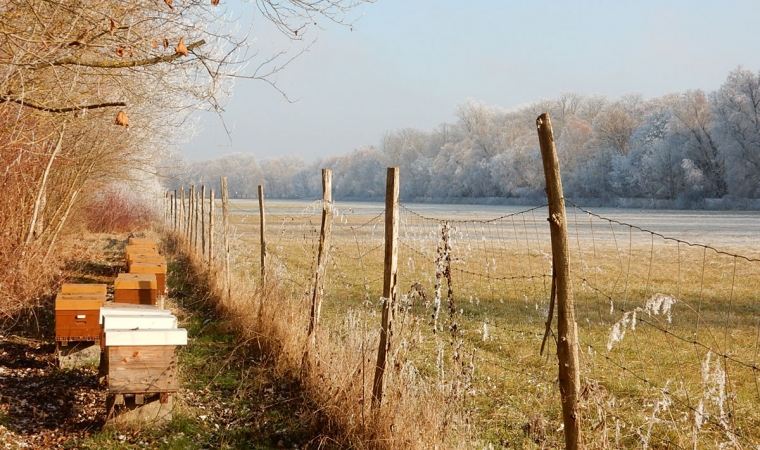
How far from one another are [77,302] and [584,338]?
257 inches

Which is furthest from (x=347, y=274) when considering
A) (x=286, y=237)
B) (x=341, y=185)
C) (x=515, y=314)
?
(x=341, y=185)

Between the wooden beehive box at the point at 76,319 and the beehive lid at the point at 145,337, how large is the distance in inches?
78.3

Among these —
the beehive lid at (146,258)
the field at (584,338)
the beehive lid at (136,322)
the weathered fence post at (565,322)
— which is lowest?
the field at (584,338)

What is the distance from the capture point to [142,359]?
234 inches

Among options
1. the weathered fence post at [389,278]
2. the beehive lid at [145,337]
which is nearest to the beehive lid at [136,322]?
the beehive lid at [145,337]

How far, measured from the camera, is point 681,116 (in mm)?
67688

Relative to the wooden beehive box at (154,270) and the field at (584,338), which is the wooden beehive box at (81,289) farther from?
the wooden beehive box at (154,270)

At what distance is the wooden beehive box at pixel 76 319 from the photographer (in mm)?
7590

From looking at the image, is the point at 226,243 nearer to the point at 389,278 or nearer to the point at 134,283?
the point at 134,283

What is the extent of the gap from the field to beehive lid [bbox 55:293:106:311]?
2283 mm

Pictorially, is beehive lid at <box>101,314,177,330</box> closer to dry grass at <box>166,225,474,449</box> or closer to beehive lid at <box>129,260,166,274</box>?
dry grass at <box>166,225,474,449</box>

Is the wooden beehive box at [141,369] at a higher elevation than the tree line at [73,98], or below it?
below

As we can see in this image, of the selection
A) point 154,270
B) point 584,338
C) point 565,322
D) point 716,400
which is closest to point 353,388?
point 565,322

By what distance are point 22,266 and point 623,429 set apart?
27.8 feet
